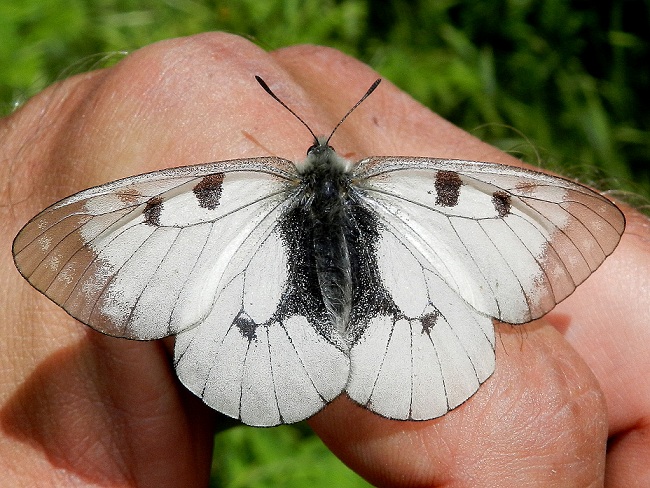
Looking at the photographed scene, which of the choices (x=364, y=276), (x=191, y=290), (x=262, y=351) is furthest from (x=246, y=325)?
(x=364, y=276)

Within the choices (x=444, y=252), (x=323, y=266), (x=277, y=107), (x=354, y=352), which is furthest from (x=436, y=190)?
(x=277, y=107)

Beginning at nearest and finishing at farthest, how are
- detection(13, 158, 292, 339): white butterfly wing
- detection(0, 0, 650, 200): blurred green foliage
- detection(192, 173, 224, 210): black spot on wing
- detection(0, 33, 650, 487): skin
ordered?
detection(13, 158, 292, 339): white butterfly wing → detection(192, 173, 224, 210): black spot on wing → detection(0, 33, 650, 487): skin → detection(0, 0, 650, 200): blurred green foliage

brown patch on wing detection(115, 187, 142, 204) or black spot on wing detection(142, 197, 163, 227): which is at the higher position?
brown patch on wing detection(115, 187, 142, 204)

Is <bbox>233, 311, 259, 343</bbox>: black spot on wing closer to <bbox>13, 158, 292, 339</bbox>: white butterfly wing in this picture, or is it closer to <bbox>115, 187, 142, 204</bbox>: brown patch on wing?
<bbox>13, 158, 292, 339</bbox>: white butterfly wing

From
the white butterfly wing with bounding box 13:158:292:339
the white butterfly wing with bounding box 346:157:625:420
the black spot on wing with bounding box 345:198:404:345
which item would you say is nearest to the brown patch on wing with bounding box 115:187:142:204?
the white butterfly wing with bounding box 13:158:292:339

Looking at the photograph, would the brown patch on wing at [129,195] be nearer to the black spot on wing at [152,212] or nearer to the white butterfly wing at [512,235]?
the black spot on wing at [152,212]

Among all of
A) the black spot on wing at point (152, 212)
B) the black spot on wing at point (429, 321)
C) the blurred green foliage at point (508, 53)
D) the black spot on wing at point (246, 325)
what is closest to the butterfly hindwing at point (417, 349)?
the black spot on wing at point (429, 321)
